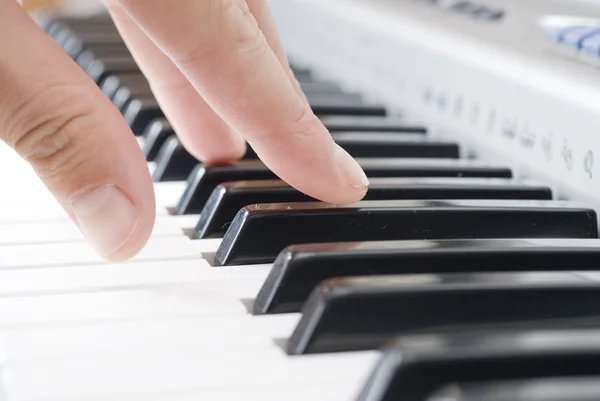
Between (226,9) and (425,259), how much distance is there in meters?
0.22

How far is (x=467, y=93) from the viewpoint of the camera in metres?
1.04

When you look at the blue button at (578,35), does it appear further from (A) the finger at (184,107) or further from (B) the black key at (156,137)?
(B) the black key at (156,137)

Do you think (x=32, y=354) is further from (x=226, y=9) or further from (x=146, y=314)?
(x=226, y=9)

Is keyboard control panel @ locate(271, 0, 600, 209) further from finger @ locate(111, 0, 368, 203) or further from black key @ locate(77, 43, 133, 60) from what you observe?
black key @ locate(77, 43, 133, 60)

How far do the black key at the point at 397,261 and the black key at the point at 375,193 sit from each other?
16 cm

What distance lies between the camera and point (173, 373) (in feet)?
1.75

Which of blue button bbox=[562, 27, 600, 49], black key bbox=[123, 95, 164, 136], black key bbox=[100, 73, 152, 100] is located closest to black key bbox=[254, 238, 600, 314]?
blue button bbox=[562, 27, 600, 49]

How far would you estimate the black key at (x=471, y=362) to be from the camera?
0.45 metres

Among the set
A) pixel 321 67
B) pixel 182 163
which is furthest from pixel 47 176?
pixel 321 67

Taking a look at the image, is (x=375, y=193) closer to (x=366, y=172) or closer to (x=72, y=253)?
(x=366, y=172)

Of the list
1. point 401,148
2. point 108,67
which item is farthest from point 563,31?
point 108,67

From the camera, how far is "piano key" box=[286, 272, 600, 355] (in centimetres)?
57

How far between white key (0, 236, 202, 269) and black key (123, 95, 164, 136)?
0.42 metres

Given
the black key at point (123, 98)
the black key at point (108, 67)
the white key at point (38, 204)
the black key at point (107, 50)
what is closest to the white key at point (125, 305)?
the white key at point (38, 204)
